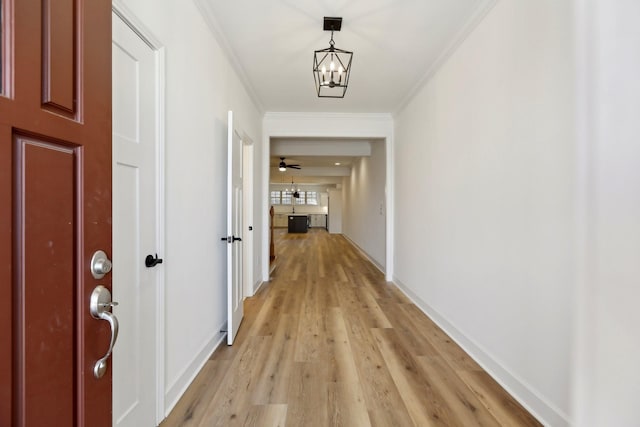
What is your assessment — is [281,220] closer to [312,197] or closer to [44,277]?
[312,197]

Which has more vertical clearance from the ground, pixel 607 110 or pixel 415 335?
pixel 607 110

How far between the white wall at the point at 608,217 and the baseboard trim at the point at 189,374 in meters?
2.12

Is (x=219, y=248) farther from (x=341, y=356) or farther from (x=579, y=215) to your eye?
(x=579, y=215)

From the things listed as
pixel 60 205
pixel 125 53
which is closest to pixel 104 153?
pixel 60 205

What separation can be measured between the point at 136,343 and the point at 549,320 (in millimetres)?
2111

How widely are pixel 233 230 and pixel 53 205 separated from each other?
6.81 feet

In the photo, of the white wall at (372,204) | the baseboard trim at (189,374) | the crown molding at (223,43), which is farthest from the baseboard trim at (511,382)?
the crown molding at (223,43)

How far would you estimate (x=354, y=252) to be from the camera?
26.2 feet

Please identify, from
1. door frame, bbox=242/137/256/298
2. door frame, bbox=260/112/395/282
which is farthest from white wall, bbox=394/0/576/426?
door frame, bbox=242/137/256/298

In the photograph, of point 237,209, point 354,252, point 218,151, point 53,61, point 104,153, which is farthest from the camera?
point 354,252

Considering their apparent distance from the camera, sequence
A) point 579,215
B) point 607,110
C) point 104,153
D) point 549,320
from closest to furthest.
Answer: point 104,153 < point 607,110 < point 579,215 < point 549,320

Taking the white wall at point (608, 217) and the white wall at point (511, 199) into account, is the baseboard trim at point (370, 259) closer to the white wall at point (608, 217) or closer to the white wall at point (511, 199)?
the white wall at point (511, 199)

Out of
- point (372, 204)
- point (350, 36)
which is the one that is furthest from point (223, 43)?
point (372, 204)

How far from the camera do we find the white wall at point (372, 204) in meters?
5.57
